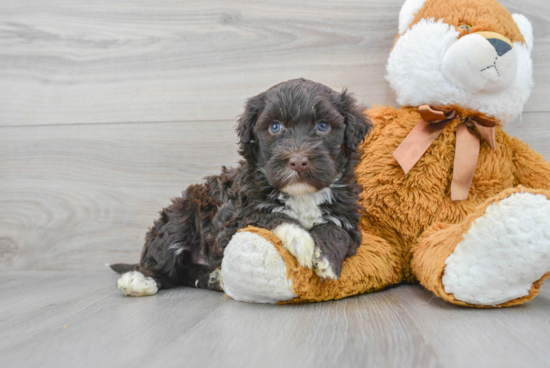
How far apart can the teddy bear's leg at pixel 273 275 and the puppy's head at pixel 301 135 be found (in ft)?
0.63

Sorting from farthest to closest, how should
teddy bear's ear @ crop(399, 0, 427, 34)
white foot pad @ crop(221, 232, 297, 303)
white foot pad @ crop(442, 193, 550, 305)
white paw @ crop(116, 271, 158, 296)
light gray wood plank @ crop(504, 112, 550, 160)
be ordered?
light gray wood plank @ crop(504, 112, 550, 160) < teddy bear's ear @ crop(399, 0, 427, 34) < white paw @ crop(116, 271, 158, 296) < white foot pad @ crop(221, 232, 297, 303) < white foot pad @ crop(442, 193, 550, 305)

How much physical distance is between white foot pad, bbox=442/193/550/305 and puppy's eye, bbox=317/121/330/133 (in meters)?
0.54

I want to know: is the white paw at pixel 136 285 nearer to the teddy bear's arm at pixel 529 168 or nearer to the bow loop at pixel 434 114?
the bow loop at pixel 434 114

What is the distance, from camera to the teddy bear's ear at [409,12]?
6.15 ft

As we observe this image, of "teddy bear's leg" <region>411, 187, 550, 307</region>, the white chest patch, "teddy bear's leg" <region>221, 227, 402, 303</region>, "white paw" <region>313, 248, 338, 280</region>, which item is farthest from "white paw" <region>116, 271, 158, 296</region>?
"teddy bear's leg" <region>411, 187, 550, 307</region>

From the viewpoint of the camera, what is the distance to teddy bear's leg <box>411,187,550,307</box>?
4.05 feet

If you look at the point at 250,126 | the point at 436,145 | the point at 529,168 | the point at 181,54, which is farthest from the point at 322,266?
the point at 181,54

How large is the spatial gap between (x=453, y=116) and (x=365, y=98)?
576 millimetres

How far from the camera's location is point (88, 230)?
8.09 feet

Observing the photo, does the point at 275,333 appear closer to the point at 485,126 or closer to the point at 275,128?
the point at 275,128

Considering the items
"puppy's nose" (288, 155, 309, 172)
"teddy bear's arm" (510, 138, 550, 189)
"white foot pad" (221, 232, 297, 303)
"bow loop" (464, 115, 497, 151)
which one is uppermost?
"bow loop" (464, 115, 497, 151)

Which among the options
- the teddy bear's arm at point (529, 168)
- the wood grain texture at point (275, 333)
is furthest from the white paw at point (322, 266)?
the teddy bear's arm at point (529, 168)

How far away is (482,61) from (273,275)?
108 cm

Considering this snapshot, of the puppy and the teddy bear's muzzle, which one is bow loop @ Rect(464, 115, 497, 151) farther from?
the puppy
